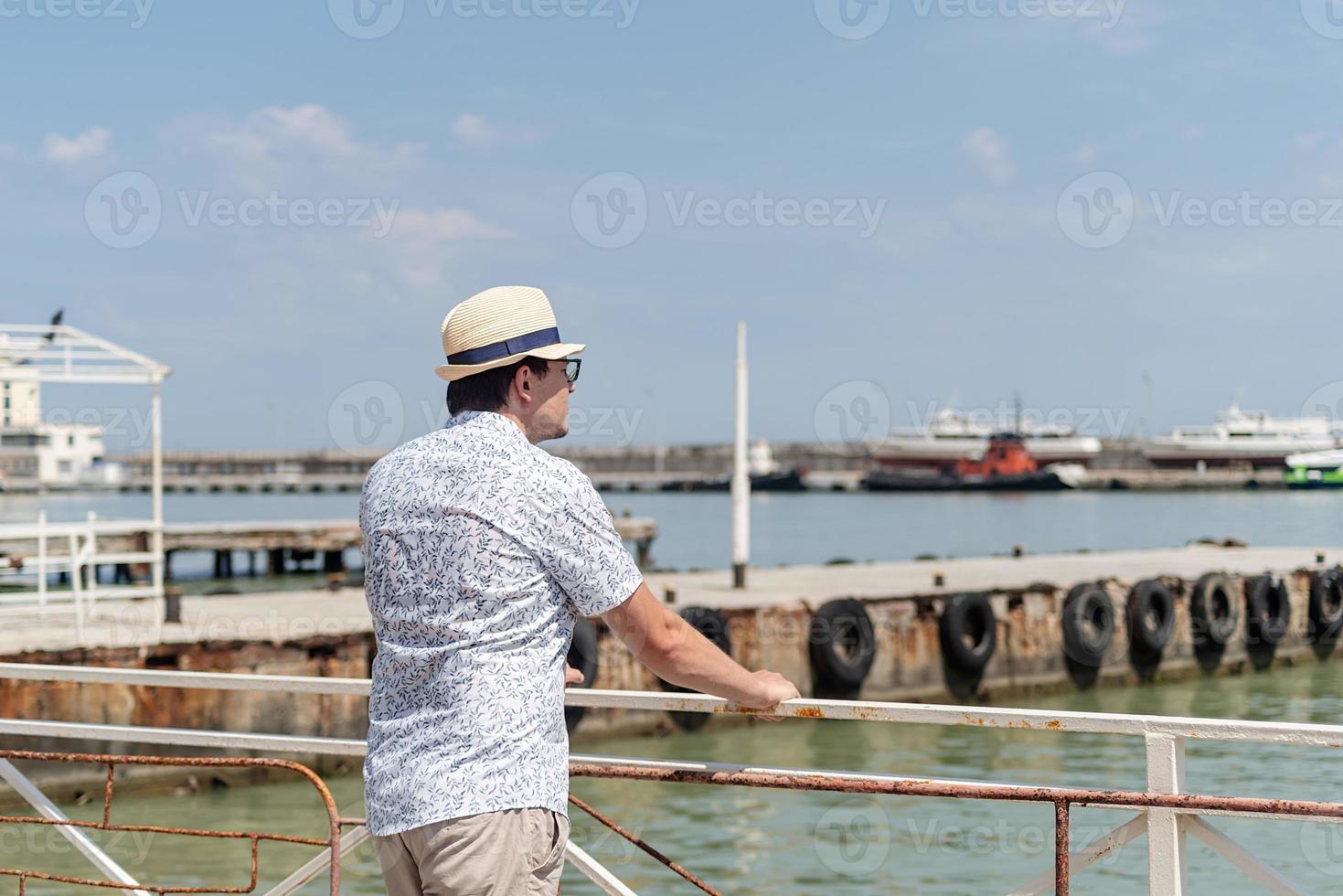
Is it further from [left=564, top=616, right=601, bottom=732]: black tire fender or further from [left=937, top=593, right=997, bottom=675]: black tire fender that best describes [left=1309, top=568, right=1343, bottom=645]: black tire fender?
[left=564, top=616, right=601, bottom=732]: black tire fender

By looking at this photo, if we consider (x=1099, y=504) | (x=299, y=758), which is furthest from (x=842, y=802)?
(x=1099, y=504)

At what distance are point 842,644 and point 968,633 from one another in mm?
2307

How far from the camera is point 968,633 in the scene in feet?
66.4

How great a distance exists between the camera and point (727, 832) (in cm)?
1267

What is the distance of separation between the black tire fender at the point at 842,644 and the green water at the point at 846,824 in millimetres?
931

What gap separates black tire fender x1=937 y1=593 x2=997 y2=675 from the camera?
65.2 ft

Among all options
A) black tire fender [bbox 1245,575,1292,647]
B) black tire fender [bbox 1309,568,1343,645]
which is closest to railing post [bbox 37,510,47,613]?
black tire fender [bbox 1245,575,1292,647]

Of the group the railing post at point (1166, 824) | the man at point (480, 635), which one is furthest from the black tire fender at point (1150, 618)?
the man at point (480, 635)

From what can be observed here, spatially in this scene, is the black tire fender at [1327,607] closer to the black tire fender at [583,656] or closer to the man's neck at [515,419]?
the black tire fender at [583,656]

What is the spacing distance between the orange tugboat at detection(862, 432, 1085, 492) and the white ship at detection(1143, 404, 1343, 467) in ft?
38.5

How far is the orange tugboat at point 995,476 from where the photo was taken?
11275 cm

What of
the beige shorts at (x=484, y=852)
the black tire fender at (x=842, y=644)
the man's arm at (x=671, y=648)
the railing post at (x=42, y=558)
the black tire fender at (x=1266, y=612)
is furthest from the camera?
the black tire fender at (x=1266, y=612)

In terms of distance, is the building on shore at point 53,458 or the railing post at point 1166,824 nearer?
the railing post at point 1166,824

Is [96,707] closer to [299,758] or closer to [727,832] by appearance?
[299,758]
